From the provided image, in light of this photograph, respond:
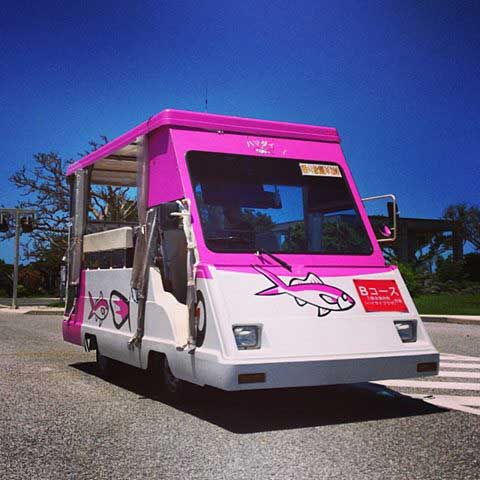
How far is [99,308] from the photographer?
364 inches

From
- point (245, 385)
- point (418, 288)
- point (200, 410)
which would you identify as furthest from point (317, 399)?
point (418, 288)

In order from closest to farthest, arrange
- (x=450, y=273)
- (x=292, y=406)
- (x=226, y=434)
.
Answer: (x=226, y=434) < (x=292, y=406) < (x=450, y=273)

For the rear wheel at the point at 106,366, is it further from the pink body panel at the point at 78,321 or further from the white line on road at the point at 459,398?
the white line on road at the point at 459,398

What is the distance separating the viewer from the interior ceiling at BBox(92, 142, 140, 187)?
30.9ft

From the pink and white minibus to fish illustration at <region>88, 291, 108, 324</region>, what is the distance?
9 cm

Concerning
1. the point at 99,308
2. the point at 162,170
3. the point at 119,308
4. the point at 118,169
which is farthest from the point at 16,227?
the point at 162,170

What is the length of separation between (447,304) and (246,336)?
23949 millimetres

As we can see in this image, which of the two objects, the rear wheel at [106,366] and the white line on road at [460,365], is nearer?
the rear wheel at [106,366]

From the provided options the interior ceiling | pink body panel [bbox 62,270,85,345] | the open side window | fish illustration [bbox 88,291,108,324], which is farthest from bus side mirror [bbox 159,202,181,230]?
pink body panel [bbox 62,270,85,345]

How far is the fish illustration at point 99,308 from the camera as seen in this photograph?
9.02 metres

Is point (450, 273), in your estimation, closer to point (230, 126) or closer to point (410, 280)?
point (410, 280)

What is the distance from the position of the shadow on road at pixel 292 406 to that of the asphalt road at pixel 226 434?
0.4 inches

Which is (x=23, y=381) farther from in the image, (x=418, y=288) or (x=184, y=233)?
(x=418, y=288)

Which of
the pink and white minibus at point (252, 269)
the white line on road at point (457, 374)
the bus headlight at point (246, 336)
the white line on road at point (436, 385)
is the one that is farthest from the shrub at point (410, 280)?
the bus headlight at point (246, 336)
